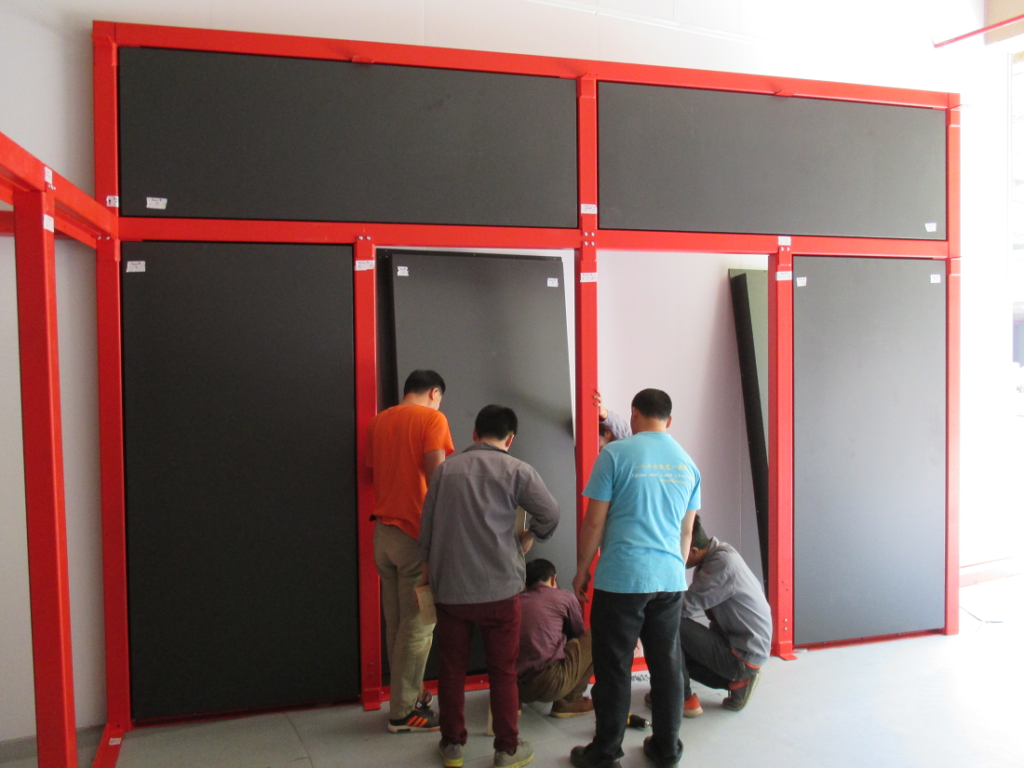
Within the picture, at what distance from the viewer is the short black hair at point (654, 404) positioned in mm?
2854

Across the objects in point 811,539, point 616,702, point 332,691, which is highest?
point 811,539

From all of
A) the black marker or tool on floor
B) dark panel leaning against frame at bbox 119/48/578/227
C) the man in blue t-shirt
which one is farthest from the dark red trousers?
dark panel leaning against frame at bbox 119/48/578/227

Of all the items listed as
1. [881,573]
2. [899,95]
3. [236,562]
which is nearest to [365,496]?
[236,562]

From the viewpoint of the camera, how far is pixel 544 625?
3113 mm

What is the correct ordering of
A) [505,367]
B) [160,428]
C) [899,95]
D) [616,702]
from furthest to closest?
[899,95], [505,367], [160,428], [616,702]

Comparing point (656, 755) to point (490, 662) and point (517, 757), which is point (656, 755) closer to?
point (517, 757)

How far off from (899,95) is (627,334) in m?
1.91

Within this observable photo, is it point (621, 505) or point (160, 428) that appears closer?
point (621, 505)

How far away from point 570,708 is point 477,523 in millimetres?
1093

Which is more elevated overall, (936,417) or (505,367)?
(505,367)

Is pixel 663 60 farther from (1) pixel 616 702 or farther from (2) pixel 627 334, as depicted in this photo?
(1) pixel 616 702

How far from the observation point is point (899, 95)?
161 inches

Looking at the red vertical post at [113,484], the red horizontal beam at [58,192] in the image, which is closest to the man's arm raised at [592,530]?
the red vertical post at [113,484]

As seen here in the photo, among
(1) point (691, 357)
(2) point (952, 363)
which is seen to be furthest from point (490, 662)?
(2) point (952, 363)
